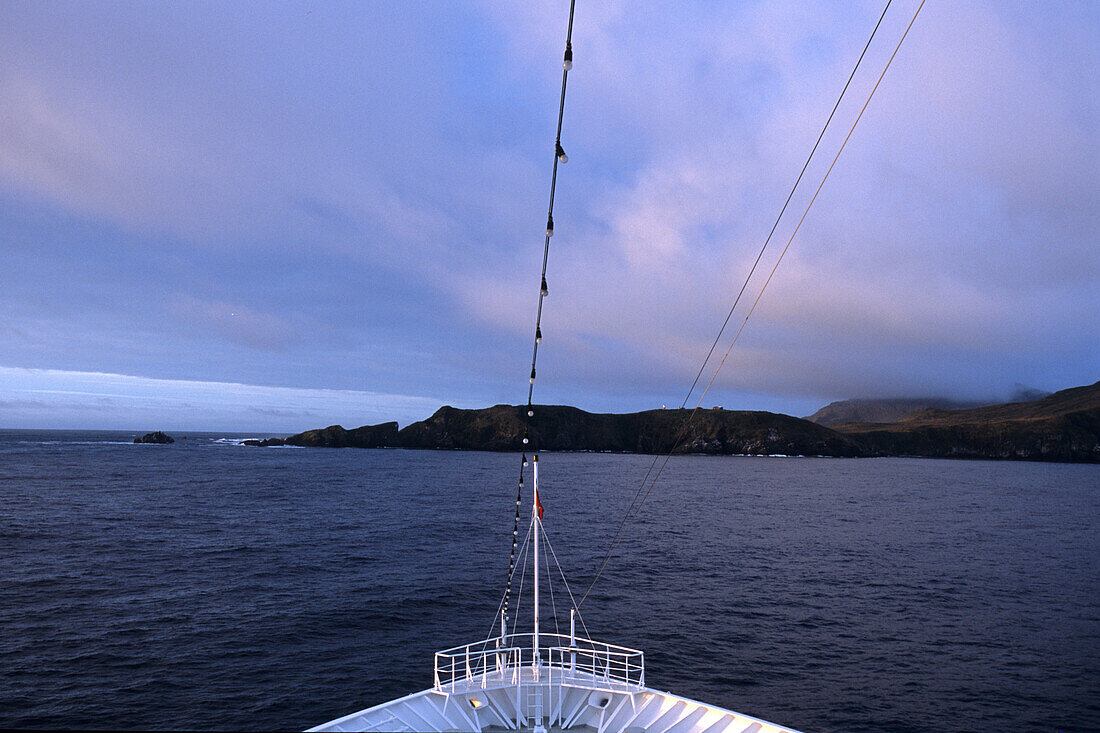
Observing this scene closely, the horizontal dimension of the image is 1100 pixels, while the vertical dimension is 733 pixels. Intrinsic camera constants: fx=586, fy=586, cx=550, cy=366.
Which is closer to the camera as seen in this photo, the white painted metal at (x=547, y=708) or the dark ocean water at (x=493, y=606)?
the white painted metal at (x=547, y=708)

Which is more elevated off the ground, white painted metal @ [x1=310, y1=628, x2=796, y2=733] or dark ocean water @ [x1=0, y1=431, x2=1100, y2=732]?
white painted metal @ [x1=310, y1=628, x2=796, y2=733]

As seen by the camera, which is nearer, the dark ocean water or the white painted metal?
the white painted metal

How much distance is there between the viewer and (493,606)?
34.5m

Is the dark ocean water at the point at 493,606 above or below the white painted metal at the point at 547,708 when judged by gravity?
below

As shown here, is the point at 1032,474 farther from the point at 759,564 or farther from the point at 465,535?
the point at 465,535

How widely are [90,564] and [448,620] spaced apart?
97.4ft

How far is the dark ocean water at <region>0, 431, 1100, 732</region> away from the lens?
22641mm

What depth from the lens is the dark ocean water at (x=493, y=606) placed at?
2264 cm

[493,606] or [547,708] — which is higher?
[547,708]

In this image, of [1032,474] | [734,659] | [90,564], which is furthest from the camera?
[1032,474]

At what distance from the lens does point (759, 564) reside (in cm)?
4725

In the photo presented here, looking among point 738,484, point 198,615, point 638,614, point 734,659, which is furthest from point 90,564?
point 738,484

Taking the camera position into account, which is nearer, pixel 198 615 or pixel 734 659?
pixel 734 659

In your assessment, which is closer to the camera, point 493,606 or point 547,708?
point 547,708
